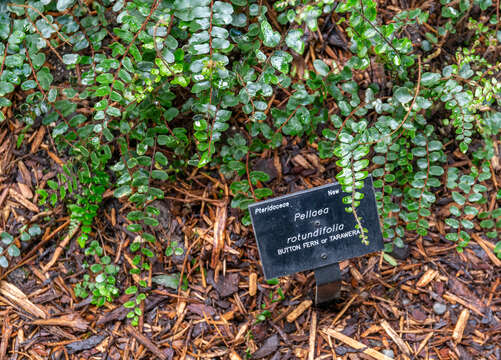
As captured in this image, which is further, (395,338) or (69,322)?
(69,322)

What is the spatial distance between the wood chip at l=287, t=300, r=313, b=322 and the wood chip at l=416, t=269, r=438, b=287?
0.58 metres

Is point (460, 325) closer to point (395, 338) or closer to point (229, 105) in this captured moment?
point (395, 338)

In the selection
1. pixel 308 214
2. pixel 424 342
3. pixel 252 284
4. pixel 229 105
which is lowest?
pixel 424 342

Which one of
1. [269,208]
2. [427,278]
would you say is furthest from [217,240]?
[427,278]

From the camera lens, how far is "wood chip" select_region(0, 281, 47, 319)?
229cm

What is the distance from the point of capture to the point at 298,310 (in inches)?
86.3

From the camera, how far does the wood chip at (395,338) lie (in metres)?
2.09

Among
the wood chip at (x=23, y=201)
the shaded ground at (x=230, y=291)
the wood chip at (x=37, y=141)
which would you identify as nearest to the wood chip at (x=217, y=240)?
the shaded ground at (x=230, y=291)

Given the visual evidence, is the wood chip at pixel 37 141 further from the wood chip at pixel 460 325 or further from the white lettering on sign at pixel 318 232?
the wood chip at pixel 460 325

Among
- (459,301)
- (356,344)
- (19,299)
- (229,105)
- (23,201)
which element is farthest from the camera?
(23,201)

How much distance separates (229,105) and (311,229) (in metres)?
0.66

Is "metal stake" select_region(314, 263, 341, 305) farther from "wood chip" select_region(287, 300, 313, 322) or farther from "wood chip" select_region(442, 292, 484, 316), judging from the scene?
"wood chip" select_region(442, 292, 484, 316)

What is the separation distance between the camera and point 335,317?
2188mm

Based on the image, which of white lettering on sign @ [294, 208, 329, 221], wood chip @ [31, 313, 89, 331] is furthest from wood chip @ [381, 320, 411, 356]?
wood chip @ [31, 313, 89, 331]
